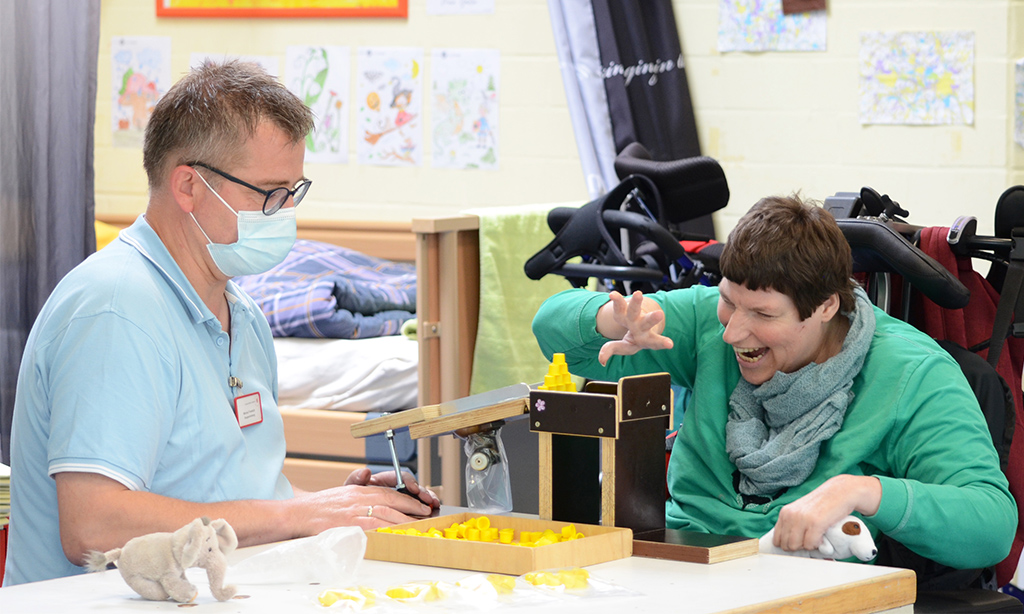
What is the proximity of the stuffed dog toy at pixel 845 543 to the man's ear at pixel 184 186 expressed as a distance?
95 cm

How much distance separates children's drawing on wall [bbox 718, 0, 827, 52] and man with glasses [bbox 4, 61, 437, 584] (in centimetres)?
236

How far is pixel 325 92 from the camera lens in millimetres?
4539

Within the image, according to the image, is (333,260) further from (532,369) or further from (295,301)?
(532,369)

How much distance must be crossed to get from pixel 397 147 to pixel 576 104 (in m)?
0.98

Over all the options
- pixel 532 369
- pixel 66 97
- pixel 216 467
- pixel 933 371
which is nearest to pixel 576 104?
pixel 532 369

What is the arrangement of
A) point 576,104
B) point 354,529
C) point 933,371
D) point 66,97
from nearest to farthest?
point 354,529 < point 933,371 < point 66,97 < point 576,104

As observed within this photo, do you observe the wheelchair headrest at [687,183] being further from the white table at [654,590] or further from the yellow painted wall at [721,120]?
the white table at [654,590]

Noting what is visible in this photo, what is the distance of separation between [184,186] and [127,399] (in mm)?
363

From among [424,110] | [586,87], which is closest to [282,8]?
[424,110]

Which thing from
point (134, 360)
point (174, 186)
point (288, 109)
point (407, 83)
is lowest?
point (134, 360)

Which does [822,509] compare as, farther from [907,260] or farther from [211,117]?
[211,117]

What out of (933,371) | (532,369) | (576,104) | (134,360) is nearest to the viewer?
(134,360)

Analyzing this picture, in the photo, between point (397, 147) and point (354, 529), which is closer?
point (354, 529)

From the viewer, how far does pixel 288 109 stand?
1776 mm
